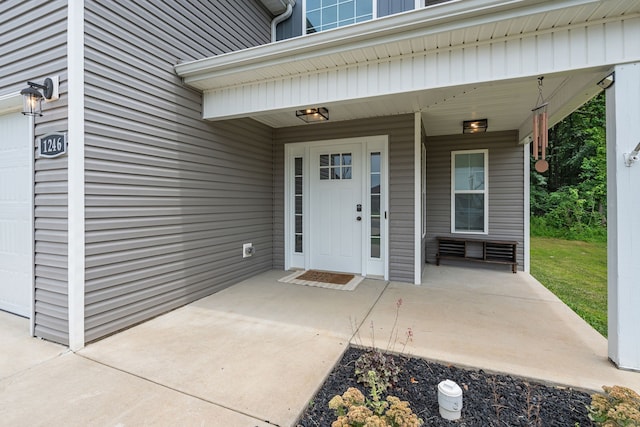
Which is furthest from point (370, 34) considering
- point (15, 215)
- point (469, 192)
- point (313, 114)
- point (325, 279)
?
point (469, 192)

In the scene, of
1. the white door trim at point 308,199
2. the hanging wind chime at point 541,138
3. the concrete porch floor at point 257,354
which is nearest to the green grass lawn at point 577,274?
the concrete porch floor at point 257,354

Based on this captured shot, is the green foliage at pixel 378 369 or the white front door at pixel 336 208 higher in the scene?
the white front door at pixel 336 208

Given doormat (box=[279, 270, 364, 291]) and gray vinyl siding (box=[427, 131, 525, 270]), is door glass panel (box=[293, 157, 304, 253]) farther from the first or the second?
gray vinyl siding (box=[427, 131, 525, 270])

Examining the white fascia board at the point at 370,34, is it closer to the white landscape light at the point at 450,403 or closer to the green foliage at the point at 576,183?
the white landscape light at the point at 450,403

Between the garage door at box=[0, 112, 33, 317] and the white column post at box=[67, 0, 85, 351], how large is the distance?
1.02m

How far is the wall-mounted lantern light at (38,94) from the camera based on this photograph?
2.40m

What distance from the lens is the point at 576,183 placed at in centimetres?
1195

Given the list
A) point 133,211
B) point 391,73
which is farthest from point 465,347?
point 133,211

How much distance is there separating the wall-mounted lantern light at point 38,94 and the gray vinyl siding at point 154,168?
0.29 meters

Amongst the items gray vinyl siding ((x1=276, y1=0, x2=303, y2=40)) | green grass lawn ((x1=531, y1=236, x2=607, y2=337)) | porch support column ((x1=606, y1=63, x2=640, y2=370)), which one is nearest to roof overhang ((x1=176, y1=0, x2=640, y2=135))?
porch support column ((x1=606, y1=63, x2=640, y2=370))

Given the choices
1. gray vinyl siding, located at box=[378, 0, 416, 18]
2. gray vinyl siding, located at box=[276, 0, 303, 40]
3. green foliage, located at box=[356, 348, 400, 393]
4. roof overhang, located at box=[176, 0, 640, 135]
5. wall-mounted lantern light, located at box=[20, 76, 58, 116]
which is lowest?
green foliage, located at box=[356, 348, 400, 393]

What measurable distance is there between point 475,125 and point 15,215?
603cm

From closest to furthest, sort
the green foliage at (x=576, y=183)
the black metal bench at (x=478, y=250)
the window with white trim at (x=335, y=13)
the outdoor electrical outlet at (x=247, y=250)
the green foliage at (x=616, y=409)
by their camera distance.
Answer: the green foliage at (x=616, y=409) → the outdoor electrical outlet at (x=247, y=250) → the window with white trim at (x=335, y=13) → the black metal bench at (x=478, y=250) → the green foliage at (x=576, y=183)

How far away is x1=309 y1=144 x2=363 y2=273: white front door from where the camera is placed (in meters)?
4.71
